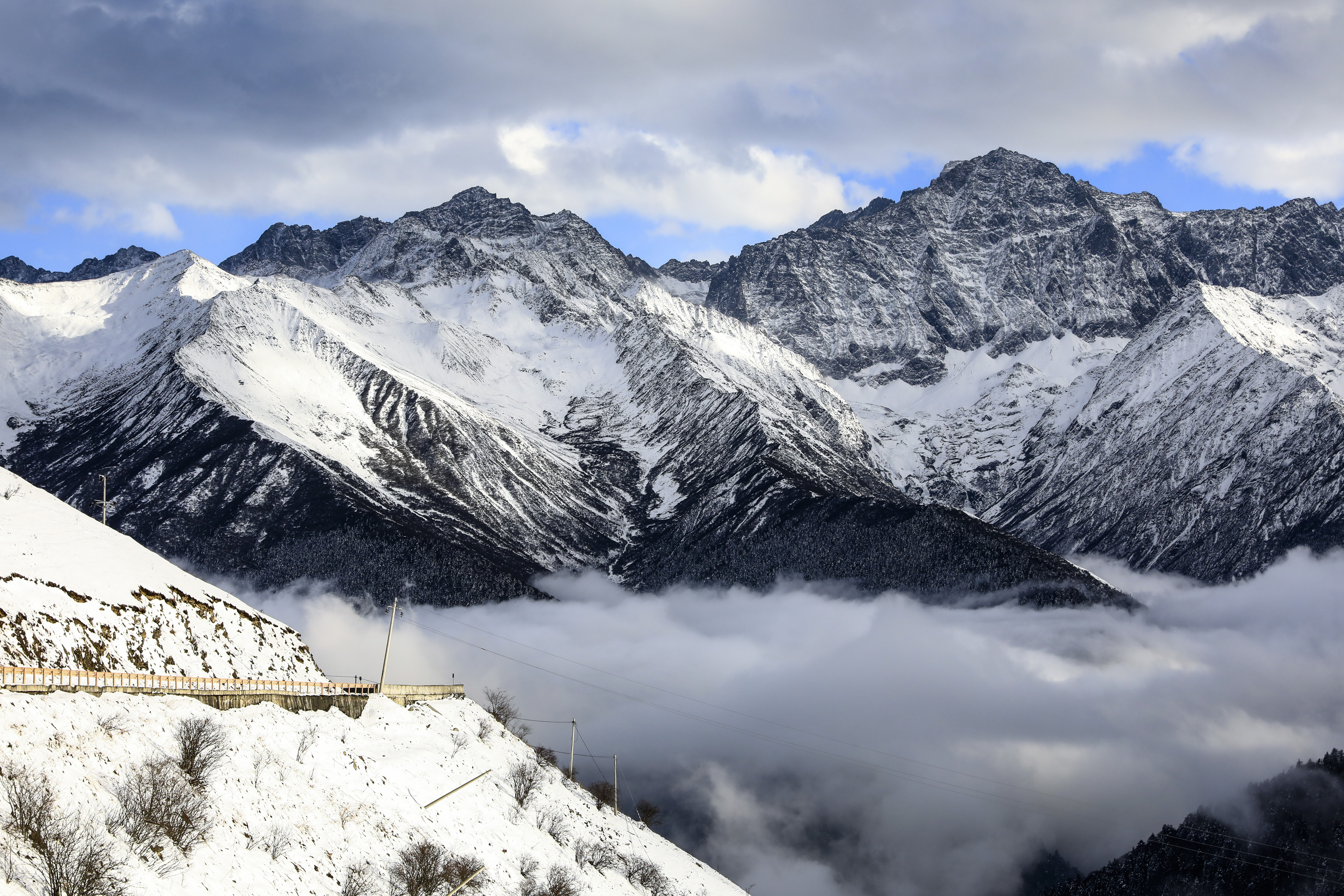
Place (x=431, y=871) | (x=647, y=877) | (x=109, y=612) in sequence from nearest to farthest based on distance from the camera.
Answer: (x=431, y=871)
(x=109, y=612)
(x=647, y=877)

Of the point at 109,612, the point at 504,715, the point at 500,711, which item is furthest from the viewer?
the point at 500,711

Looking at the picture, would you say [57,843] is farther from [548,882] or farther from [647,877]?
[647,877]

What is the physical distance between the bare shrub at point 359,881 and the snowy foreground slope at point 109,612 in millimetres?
19437

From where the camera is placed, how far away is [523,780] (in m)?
91.9

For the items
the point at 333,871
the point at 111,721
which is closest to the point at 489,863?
the point at 333,871

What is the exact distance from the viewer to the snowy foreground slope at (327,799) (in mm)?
56125

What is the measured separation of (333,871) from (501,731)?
37.8 metres

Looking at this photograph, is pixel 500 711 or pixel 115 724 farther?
pixel 500 711

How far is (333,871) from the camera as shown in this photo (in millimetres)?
65188

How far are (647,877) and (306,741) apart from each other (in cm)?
Result: 3109

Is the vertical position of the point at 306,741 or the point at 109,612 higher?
the point at 109,612

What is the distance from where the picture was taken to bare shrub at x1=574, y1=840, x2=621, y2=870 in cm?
8788

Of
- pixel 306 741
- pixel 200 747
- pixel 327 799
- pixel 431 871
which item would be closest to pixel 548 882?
pixel 431 871

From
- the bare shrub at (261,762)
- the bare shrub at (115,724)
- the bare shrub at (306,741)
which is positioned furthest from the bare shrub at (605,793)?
the bare shrub at (115,724)
